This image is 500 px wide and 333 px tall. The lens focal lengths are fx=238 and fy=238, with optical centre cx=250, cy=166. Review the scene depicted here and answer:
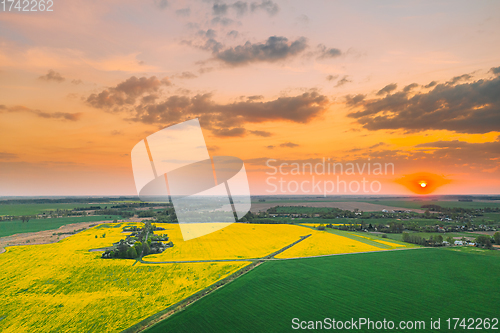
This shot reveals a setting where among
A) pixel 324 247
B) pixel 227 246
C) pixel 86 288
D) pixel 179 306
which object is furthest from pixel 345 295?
pixel 86 288

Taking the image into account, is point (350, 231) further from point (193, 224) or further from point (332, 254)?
point (193, 224)

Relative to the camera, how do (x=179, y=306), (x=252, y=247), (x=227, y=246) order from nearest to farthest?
(x=179, y=306) → (x=252, y=247) → (x=227, y=246)

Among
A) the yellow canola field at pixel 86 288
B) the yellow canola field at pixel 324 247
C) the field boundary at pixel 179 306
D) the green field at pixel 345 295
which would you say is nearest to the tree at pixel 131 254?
the yellow canola field at pixel 86 288

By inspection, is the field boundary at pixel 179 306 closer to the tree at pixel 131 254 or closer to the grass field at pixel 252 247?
the grass field at pixel 252 247

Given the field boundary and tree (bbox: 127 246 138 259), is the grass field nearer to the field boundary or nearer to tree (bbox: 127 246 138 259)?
tree (bbox: 127 246 138 259)

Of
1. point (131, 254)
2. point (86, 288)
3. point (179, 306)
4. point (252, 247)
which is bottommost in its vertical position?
point (252, 247)

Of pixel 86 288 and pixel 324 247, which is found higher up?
pixel 86 288

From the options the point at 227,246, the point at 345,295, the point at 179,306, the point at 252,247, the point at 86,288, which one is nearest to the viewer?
the point at 179,306

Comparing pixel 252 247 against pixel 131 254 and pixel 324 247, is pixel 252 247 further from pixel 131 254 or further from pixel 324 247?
pixel 131 254
